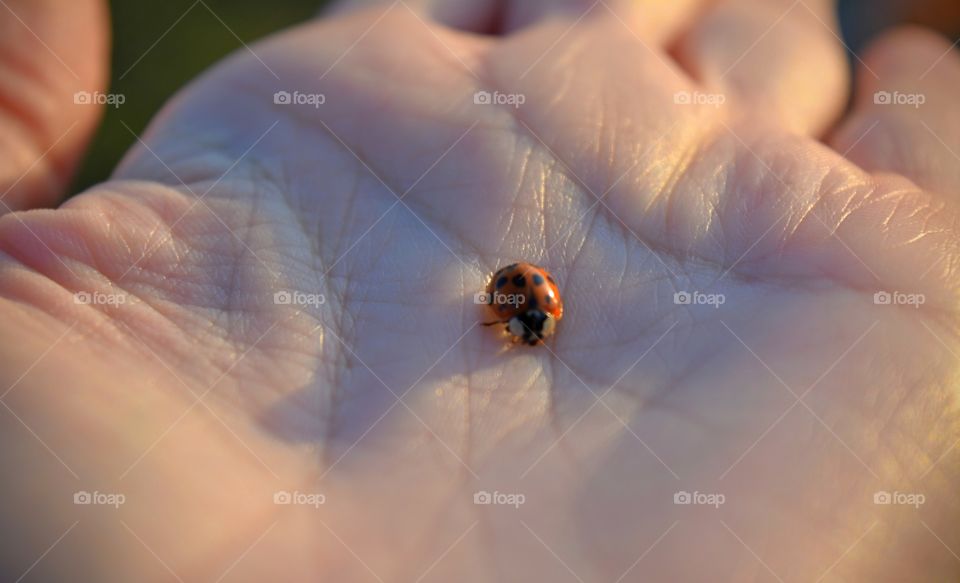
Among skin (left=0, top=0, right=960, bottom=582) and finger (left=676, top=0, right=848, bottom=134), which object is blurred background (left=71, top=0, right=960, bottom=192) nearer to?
skin (left=0, top=0, right=960, bottom=582)

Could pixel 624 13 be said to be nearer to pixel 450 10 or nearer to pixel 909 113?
pixel 450 10

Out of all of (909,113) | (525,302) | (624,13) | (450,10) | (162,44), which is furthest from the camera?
(162,44)

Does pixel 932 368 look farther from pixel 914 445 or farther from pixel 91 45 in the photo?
pixel 91 45

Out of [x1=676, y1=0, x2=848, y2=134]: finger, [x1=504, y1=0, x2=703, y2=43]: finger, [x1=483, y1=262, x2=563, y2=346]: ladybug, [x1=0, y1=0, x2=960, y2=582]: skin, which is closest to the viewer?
[x1=0, y1=0, x2=960, y2=582]: skin

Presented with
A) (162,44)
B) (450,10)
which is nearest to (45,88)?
(450,10)

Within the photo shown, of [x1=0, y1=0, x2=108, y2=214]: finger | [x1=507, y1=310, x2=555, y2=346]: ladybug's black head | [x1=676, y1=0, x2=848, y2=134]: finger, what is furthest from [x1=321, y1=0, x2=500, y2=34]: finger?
[x1=507, y1=310, x2=555, y2=346]: ladybug's black head

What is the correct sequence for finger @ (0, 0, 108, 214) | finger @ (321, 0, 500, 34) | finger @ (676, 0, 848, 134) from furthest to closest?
1. finger @ (321, 0, 500, 34)
2. finger @ (676, 0, 848, 134)
3. finger @ (0, 0, 108, 214)

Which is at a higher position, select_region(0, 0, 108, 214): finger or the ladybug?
select_region(0, 0, 108, 214): finger
